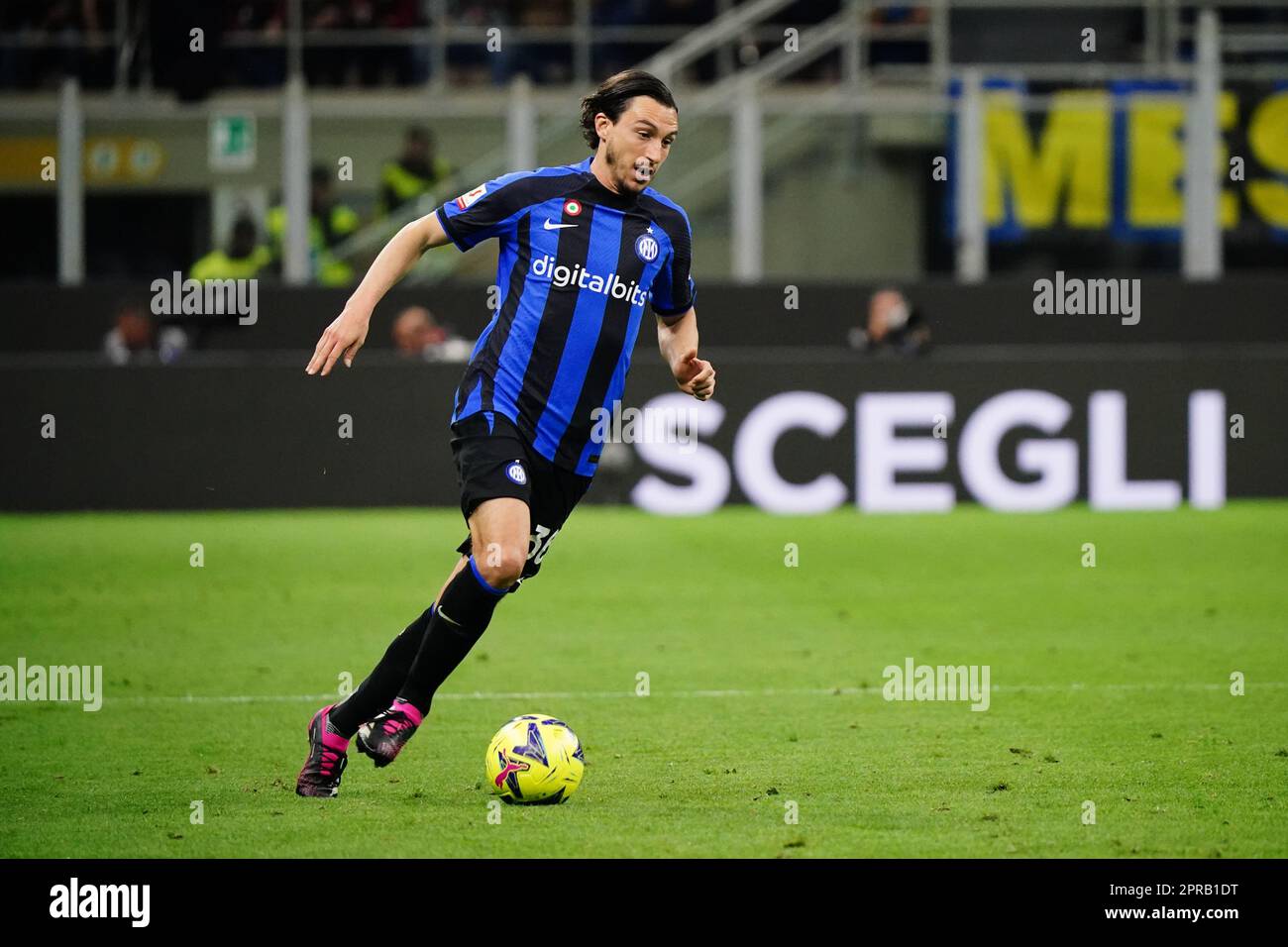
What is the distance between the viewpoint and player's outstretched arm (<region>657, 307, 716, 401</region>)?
6.32 metres

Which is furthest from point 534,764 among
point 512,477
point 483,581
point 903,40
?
point 903,40

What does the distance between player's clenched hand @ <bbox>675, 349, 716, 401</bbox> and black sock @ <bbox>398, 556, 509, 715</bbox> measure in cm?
96

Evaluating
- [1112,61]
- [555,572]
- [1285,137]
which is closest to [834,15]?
[1112,61]

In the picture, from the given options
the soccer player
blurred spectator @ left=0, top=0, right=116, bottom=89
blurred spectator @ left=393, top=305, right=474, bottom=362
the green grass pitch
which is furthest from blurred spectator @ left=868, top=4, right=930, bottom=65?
the soccer player

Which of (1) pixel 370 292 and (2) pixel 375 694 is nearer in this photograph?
(1) pixel 370 292

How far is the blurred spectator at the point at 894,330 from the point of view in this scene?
652 inches

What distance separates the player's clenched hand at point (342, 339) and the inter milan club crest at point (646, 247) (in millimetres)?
963

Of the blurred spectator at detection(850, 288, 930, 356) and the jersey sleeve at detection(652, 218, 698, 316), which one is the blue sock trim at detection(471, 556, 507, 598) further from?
the blurred spectator at detection(850, 288, 930, 356)

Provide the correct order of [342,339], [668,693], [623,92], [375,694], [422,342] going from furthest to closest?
[422,342] → [668,693] → [623,92] → [375,694] → [342,339]

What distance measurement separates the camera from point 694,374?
634 cm

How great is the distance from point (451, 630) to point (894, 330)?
11307 millimetres

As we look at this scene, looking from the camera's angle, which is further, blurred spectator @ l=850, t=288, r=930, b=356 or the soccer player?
blurred spectator @ l=850, t=288, r=930, b=356

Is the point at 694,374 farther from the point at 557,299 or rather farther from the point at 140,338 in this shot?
the point at 140,338

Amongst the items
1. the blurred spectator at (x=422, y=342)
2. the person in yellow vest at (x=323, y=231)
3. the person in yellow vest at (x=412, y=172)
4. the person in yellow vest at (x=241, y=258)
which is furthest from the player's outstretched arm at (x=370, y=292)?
the person in yellow vest at (x=241, y=258)
